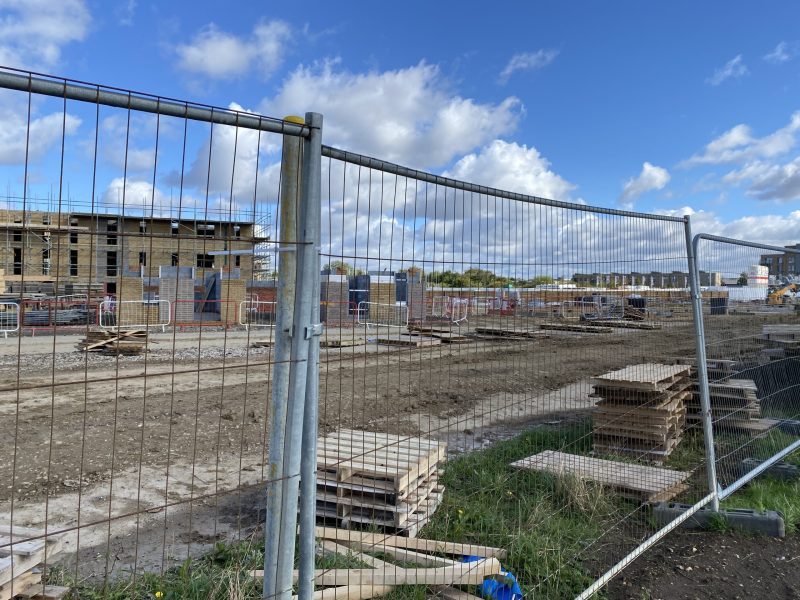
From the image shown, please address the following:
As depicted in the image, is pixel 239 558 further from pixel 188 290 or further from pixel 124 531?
pixel 188 290

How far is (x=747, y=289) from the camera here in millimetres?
6668

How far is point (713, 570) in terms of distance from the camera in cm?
455

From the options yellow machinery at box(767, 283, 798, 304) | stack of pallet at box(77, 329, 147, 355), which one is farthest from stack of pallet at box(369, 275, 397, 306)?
stack of pallet at box(77, 329, 147, 355)

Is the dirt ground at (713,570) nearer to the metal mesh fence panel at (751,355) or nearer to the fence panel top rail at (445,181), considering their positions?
the metal mesh fence panel at (751,355)

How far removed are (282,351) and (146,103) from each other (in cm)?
112

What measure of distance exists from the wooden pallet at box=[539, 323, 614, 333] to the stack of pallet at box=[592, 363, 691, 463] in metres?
0.63

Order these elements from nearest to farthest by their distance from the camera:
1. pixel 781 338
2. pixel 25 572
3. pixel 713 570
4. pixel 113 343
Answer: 1. pixel 25 572
2. pixel 713 570
3. pixel 781 338
4. pixel 113 343

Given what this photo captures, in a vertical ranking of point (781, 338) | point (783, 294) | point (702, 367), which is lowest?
point (702, 367)

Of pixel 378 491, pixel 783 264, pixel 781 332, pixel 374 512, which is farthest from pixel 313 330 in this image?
pixel 781 332

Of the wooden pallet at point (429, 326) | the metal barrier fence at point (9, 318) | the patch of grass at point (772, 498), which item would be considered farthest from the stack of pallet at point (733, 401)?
the metal barrier fence at point (9, 318)

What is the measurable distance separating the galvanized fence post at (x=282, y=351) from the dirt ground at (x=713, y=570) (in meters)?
2.77

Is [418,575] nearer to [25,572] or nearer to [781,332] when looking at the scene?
[25,572]

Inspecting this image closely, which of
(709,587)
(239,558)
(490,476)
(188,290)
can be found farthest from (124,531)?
(188,290)

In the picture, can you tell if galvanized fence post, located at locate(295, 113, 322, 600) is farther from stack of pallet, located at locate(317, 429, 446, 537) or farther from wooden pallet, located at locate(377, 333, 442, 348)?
stack of pallet, located at locate(317, 429, 446, 537)
